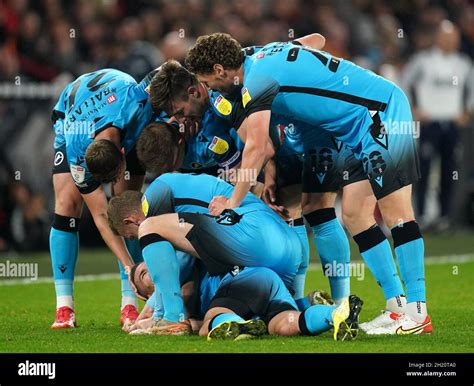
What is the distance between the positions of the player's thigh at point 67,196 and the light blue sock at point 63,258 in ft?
0.53

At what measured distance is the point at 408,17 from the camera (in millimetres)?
18953

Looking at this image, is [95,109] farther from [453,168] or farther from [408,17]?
[408,17]

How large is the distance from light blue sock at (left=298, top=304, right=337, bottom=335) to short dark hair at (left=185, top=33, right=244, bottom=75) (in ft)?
5.75

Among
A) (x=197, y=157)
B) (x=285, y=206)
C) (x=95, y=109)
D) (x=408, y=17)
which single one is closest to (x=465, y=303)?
(x=285, y=206)

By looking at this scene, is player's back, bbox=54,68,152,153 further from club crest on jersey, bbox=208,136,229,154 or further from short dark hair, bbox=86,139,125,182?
club crest on jersey, bbox=208,136,229,154

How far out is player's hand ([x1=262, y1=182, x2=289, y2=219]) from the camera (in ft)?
29.2

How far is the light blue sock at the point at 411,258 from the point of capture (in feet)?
25.6

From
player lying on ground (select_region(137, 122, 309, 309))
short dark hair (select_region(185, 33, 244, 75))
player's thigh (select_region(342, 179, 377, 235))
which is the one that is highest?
short dark hair (select_region(185, 33, 244, 75))

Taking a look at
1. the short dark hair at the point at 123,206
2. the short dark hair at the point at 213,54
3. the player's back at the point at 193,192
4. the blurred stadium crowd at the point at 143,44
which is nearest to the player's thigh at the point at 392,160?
the player's back at the point at 193,192

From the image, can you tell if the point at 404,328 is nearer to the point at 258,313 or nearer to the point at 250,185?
the point at 258,313

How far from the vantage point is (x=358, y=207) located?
8.41 meters

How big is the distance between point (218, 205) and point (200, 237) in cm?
29

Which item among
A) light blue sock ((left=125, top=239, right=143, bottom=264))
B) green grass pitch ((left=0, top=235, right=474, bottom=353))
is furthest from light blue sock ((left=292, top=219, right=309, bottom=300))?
light blue sock ((left=125, top=239, right=143, bottom=264))

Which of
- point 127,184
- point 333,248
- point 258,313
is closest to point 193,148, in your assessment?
point 127,184
